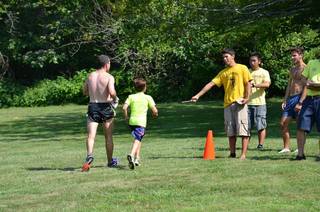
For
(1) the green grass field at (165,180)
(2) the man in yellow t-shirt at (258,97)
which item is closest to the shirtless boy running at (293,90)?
(1) the green grass field at (165,180)

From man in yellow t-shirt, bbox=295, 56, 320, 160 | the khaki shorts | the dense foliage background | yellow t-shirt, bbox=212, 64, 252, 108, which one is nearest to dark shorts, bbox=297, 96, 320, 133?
man in yellow t-shirt, bbox=295, 56, 320, 160

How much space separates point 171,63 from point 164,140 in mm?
23632

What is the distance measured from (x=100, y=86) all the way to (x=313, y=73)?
3.44 meters

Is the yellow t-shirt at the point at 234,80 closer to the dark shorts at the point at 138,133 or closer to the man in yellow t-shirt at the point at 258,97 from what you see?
the dark shorts at the point at 138,133

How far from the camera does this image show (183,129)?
21.1 metres

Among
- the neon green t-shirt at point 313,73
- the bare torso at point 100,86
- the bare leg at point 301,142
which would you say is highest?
the neon green t-shirt at point 313,73

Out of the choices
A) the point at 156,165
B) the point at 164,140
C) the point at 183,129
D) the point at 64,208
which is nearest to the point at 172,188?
the point at 64,208

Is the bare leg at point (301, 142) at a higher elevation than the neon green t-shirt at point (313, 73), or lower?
lower

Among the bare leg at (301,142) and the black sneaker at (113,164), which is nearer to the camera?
the bare leg at (301,142)

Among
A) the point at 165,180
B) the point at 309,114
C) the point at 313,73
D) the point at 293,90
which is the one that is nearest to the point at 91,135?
the point at 165,180

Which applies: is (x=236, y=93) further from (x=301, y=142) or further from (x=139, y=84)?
(x=139, y=84)

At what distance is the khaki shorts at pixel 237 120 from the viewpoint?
1199 centimetres

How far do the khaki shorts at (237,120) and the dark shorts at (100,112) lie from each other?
2.05 m

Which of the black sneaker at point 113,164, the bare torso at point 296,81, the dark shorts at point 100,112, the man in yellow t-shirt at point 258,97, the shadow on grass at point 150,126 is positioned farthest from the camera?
the shadow on grass at point 150,126
